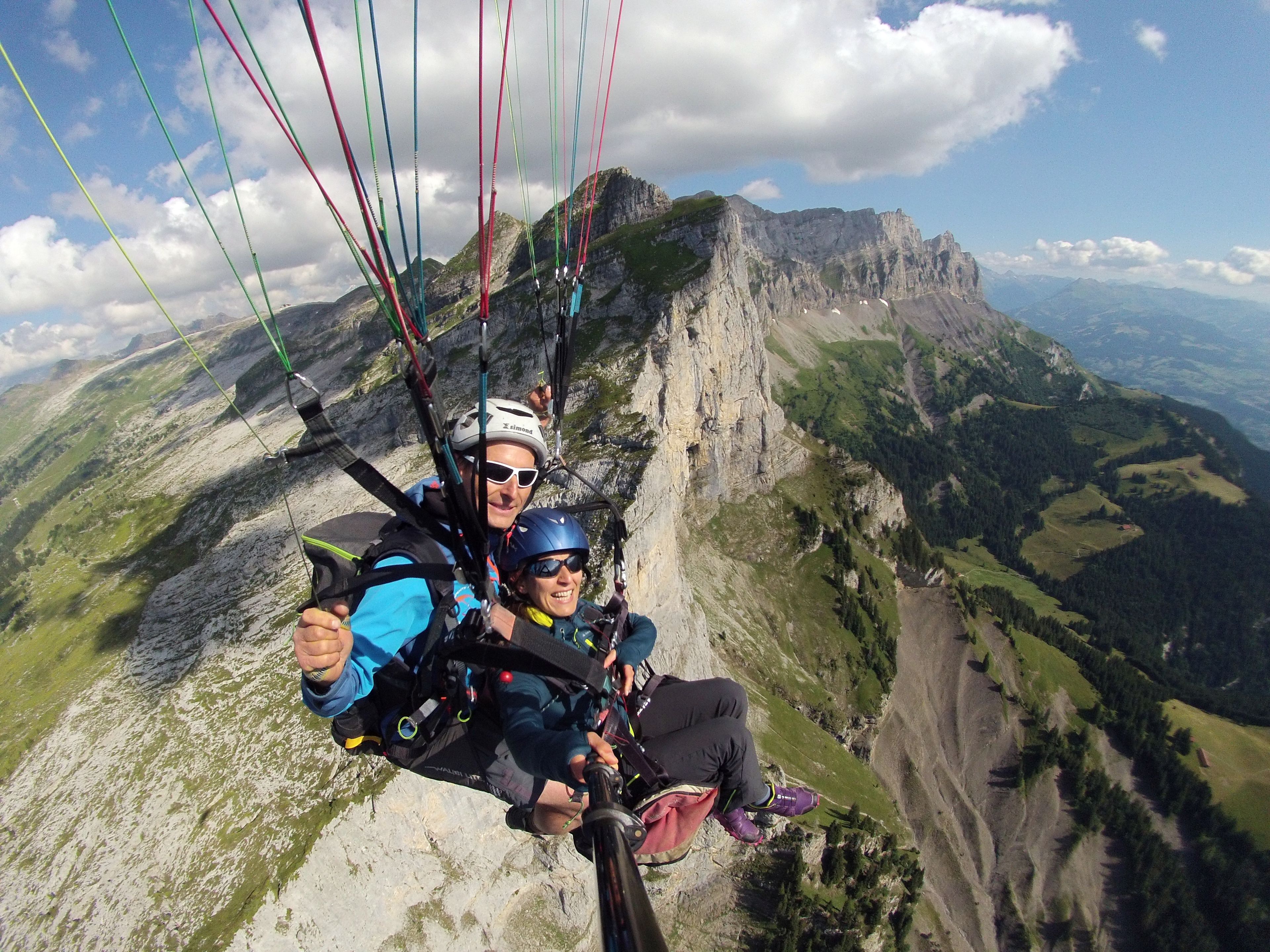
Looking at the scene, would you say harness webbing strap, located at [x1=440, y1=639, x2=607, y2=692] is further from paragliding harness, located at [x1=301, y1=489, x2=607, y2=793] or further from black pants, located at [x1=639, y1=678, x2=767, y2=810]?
black pants, located at [x1=639, y1=678, x2=767, y2=810]

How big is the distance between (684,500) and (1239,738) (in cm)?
10133

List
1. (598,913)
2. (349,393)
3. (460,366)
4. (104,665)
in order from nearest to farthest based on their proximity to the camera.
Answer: (598,913) < (104,665) < (460,366) < (349,393)

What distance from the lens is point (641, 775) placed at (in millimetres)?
6699

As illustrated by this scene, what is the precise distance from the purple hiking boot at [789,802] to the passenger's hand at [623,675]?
3.89 meters

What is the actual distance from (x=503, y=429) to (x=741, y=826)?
8395 mm

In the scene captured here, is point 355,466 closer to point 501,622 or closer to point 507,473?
point 507,473

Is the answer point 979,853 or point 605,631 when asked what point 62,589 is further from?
point 979,853

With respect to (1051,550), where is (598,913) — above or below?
above

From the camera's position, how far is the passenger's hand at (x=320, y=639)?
14.8 ft

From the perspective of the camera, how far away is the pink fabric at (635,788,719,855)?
26.8ft

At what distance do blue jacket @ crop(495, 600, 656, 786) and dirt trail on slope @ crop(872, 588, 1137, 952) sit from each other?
66.8 m

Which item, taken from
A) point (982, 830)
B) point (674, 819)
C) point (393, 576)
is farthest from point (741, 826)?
point (982, 830)

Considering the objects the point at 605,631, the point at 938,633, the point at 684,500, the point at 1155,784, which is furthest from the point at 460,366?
the point at 1155,784

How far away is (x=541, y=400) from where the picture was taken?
1027cm
